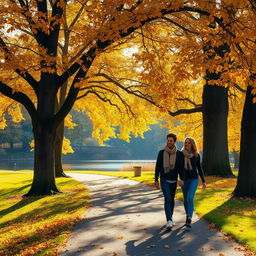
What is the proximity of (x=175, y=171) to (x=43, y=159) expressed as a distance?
8242mm

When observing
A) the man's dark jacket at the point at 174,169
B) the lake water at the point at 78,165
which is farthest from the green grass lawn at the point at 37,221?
the lake water at the point at 78,165

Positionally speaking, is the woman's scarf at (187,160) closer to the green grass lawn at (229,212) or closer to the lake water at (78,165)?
the green grass lawn at (229,212)

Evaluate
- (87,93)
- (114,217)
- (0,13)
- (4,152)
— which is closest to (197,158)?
(114,217)

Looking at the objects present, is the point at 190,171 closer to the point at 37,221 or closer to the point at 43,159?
the point at 37,221

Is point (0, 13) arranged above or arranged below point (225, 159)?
above

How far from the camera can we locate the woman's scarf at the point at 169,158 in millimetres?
7578

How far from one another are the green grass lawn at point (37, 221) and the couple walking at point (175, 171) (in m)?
2.14

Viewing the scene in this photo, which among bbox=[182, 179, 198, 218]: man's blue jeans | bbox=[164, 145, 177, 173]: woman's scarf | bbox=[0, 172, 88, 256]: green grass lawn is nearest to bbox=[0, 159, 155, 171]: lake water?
bbox=[0, 172, 88, 256]: green grass lawn

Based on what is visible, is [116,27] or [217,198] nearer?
[116,27]

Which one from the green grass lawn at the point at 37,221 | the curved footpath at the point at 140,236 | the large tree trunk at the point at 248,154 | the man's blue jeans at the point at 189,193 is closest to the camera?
the curved footpath at the point at 140,236

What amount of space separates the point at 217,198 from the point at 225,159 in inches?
295

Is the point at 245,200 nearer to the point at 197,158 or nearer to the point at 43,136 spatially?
the point at 197,158

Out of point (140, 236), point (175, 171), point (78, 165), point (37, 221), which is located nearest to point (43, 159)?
point (37, 221)

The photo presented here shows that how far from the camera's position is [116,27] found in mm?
10461
